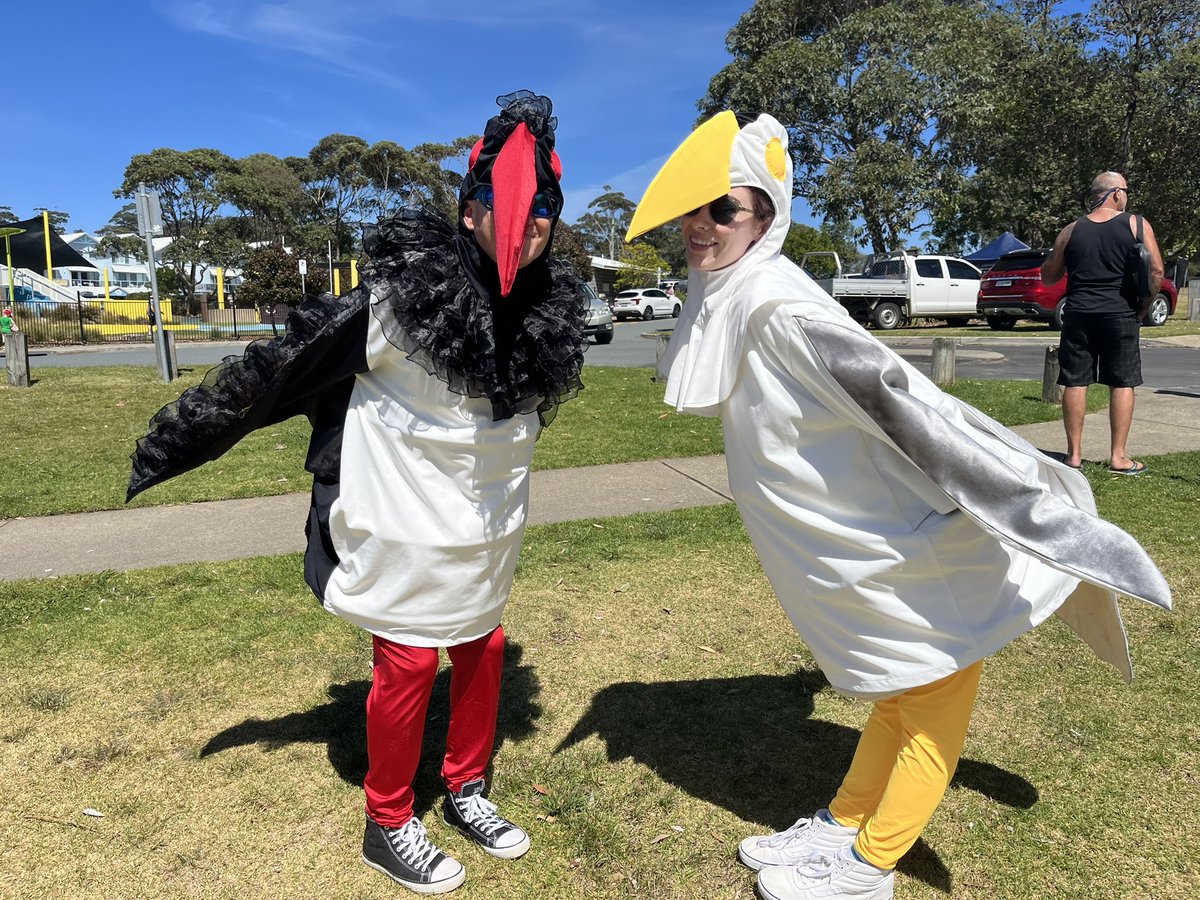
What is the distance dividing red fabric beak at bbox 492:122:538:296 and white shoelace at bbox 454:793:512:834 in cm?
152

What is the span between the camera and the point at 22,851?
229 centimetres

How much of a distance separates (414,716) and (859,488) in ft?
4.26

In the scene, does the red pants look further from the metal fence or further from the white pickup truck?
the metal fence

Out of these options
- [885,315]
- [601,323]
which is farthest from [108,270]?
[885,315]

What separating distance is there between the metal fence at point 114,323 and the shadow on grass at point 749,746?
2035 cm

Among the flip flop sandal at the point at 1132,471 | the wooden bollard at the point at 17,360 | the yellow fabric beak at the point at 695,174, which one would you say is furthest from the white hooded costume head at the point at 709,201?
the wooden bollard at the point at 17,360

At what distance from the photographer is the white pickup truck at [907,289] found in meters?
20.3

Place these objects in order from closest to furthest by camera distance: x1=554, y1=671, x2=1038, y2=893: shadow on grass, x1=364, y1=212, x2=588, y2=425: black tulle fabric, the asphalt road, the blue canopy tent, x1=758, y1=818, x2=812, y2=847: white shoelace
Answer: x1=364, y1=212, x2=588, y2=425: black tulle fabric
x1=758, y1=818, x2=812, y2=847: white shoelace
x1=554, y1=671, x2=1038, y2=893: shadow on grass
the asphalt road
the blue canopy tent

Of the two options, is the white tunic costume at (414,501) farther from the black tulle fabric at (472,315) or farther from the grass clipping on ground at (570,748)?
the grass clipping on ground at (570,748)

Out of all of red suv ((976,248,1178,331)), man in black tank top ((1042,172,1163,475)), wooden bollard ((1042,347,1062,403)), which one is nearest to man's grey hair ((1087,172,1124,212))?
man in black tank top ((1042,172,1163,475))

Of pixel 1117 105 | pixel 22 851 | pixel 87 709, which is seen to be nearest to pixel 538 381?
pixel 22 851

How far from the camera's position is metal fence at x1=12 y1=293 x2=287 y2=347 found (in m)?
24.1

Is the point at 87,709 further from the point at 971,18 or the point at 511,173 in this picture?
the point at 971,18

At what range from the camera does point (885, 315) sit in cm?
2059
